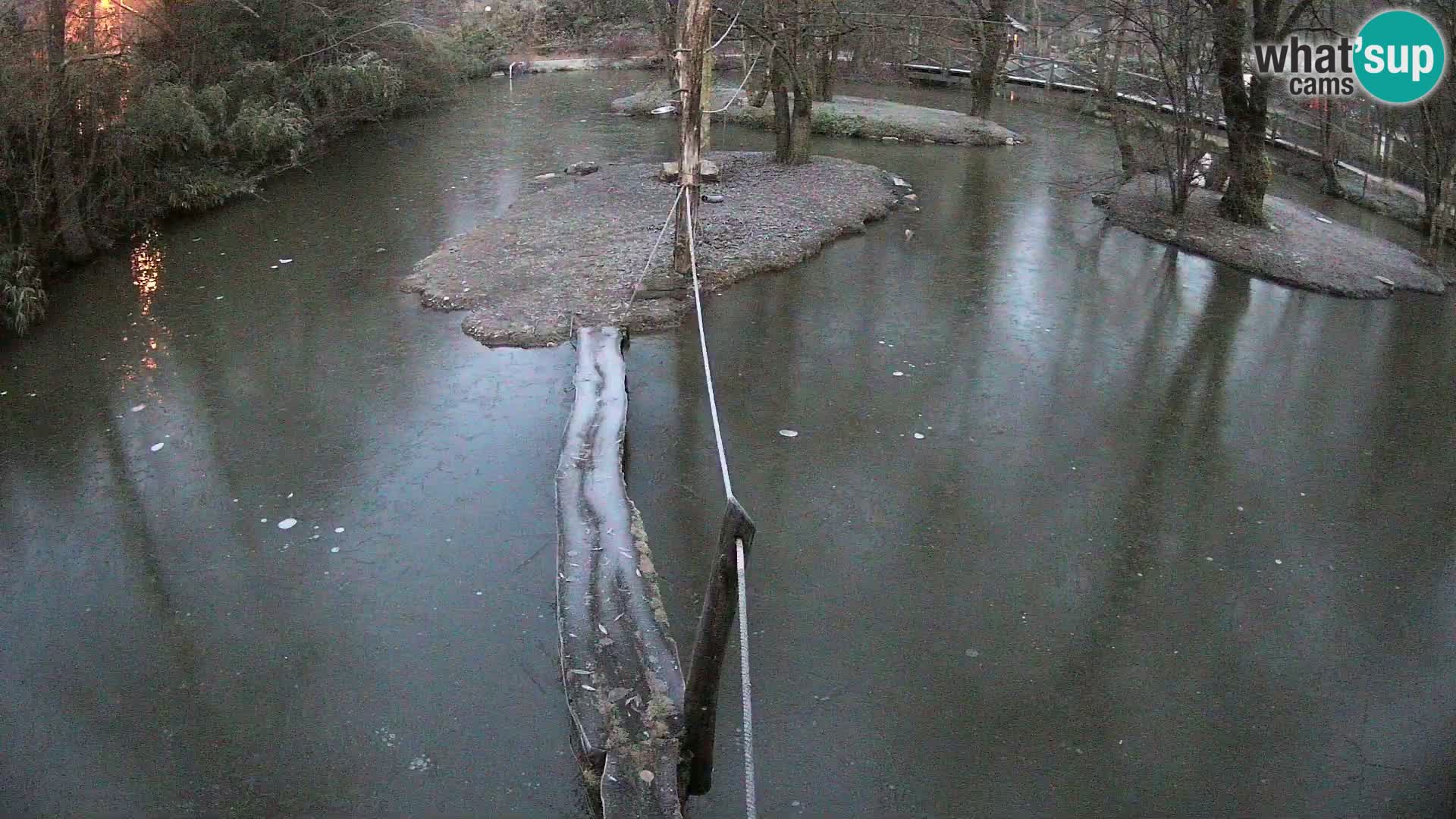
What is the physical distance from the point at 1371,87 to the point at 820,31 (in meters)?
7.62

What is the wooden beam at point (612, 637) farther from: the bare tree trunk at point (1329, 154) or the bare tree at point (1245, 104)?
the bare tree trunk at point (1329, 154)

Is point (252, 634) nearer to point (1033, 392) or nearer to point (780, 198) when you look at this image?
point (1033, 392)

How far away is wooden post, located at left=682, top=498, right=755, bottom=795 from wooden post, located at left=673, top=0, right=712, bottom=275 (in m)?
6.46

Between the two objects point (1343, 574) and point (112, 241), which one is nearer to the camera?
point (1343, 574)

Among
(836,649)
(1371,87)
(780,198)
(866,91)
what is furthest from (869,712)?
(866,91)

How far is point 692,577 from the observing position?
5.86 metres

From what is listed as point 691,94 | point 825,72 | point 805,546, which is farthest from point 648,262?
point 825,72

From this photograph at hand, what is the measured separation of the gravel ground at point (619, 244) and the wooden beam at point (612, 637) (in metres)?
2.70

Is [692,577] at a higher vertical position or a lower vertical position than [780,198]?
lower

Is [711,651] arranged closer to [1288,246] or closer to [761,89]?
[1288,246]

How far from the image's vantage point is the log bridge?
4.04 meters

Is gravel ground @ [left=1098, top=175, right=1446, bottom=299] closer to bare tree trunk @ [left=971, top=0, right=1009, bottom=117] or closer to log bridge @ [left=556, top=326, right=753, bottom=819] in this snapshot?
bare tree trunk @ [left=971, top=0, right=1009, bottom=117]

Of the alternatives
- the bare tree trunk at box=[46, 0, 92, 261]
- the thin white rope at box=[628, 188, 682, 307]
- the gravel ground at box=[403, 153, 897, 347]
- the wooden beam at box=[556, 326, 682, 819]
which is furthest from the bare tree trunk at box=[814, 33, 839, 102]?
the wooden beam at box=[556, 326, 682, 819]

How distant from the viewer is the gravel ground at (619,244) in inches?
382
